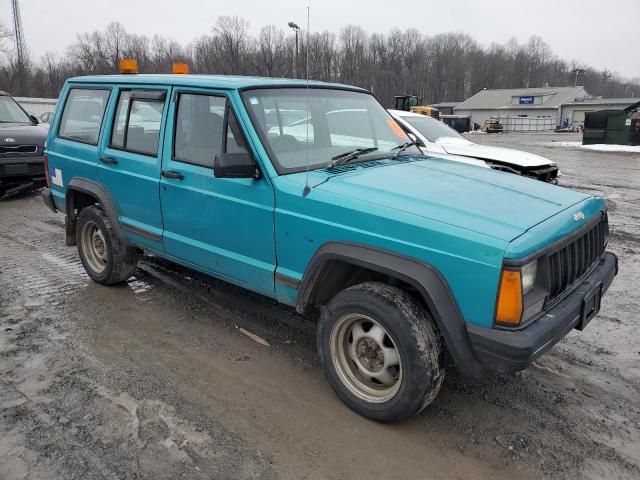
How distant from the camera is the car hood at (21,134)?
902 centimetres

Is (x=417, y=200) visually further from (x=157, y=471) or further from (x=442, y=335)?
(x=157, y=471)

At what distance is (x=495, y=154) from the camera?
862 cm

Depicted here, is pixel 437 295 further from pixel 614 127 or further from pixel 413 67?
pixel 413 67

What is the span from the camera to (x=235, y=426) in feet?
9.70

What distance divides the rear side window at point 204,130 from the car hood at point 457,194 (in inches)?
31.6

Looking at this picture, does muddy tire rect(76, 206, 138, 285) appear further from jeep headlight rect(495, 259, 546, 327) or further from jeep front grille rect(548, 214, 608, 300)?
jeep front grille rect(548, 214, 608, 300)

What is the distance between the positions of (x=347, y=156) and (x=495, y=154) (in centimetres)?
583

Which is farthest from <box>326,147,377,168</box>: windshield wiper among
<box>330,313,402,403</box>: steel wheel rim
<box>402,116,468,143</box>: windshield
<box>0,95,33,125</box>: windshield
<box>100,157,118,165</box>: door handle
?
<box>0,95,33,125</box>: windshield

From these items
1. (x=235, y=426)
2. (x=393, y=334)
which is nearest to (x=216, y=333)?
(x=235, y=426)

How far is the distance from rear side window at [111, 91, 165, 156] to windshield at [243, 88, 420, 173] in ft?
3.42

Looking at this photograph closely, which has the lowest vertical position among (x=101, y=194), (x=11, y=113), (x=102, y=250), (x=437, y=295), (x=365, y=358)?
(x=365, y=358)

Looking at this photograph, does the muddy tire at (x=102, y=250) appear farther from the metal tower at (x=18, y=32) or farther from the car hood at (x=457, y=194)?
the metal tower at (x=18, y=32)

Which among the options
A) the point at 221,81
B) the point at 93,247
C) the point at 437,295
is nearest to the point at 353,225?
the point at 437,295

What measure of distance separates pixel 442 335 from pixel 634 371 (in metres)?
1.88
